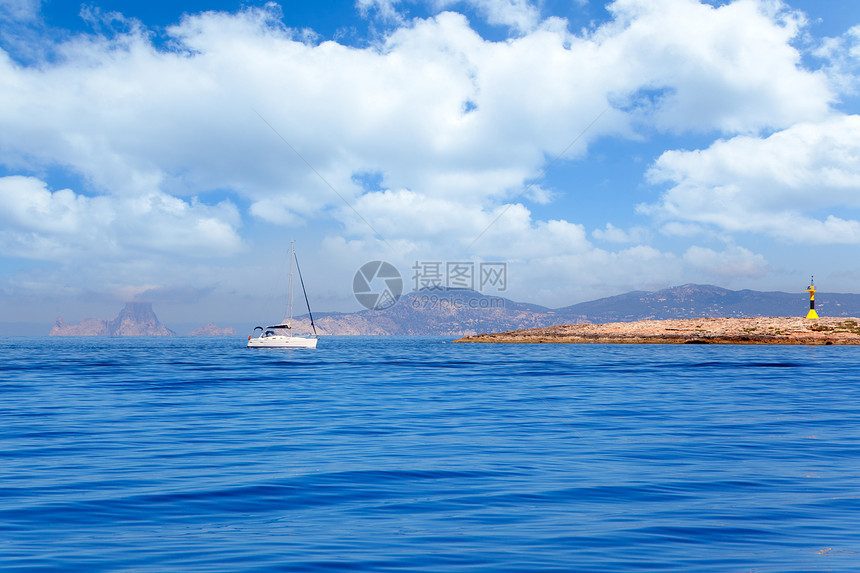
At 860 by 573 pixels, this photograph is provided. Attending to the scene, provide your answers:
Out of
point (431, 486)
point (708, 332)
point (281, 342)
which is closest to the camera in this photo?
point (431, 486)

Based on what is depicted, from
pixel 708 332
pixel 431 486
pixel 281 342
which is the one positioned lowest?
pixel 431 486

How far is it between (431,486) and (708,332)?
119m

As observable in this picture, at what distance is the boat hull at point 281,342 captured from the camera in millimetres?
108950

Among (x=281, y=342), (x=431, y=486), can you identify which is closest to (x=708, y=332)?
(x=281, y=342)

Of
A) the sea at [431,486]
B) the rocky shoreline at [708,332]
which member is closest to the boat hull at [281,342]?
the rocky shoreline at [708,332]

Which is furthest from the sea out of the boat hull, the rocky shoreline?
the rocky shoreline

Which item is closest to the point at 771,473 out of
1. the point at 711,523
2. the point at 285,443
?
the point at 711,523

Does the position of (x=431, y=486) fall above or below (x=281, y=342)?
below

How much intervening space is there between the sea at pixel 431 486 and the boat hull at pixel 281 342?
7995cm

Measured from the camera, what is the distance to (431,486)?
516 inches

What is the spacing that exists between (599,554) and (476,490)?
13.1ft

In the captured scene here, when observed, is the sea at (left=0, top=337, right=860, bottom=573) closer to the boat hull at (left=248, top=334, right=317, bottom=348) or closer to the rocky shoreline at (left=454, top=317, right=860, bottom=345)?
the boat hull at (left=248, top=334, right=317, bottom=348)

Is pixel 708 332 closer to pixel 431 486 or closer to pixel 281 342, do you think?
pixel 281 342

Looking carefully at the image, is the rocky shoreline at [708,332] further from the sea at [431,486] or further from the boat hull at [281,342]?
the sea at [431,486]
